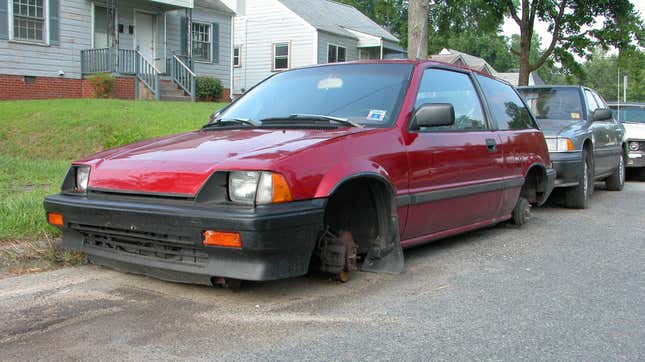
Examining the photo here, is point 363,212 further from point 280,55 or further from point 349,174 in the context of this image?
point 280,55

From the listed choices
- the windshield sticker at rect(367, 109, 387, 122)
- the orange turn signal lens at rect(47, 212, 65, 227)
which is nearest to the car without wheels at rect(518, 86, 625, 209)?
the windshield sticker at rect(367, 109, 387, 122)

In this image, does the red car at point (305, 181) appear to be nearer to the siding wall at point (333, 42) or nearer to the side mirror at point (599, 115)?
the side mirror at point (599, 115)

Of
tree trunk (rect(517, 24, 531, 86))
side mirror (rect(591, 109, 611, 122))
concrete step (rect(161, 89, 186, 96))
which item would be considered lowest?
side mirror (rect(591, 109, 611, 122))

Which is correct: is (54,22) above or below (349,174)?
above

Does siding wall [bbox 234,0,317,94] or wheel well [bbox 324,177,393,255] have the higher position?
siding wall [bbox 234,0,317,94]

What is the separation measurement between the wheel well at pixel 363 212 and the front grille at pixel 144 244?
0.96 metres

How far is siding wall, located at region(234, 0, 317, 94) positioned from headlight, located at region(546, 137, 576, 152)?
20285mm

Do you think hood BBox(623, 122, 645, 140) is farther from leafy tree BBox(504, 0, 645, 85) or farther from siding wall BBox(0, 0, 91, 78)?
siding wall BBox(0, 0, 91, 78)

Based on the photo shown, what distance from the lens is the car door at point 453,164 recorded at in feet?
15.4

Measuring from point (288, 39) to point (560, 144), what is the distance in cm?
2185

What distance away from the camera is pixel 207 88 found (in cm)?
2145

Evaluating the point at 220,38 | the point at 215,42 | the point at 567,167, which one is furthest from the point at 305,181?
the point at 220,38

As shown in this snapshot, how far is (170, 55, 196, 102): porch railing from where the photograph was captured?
2048 cm

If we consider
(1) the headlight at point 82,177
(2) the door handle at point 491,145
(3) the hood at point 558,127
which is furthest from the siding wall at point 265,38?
(1) the headlight at point 82,177
